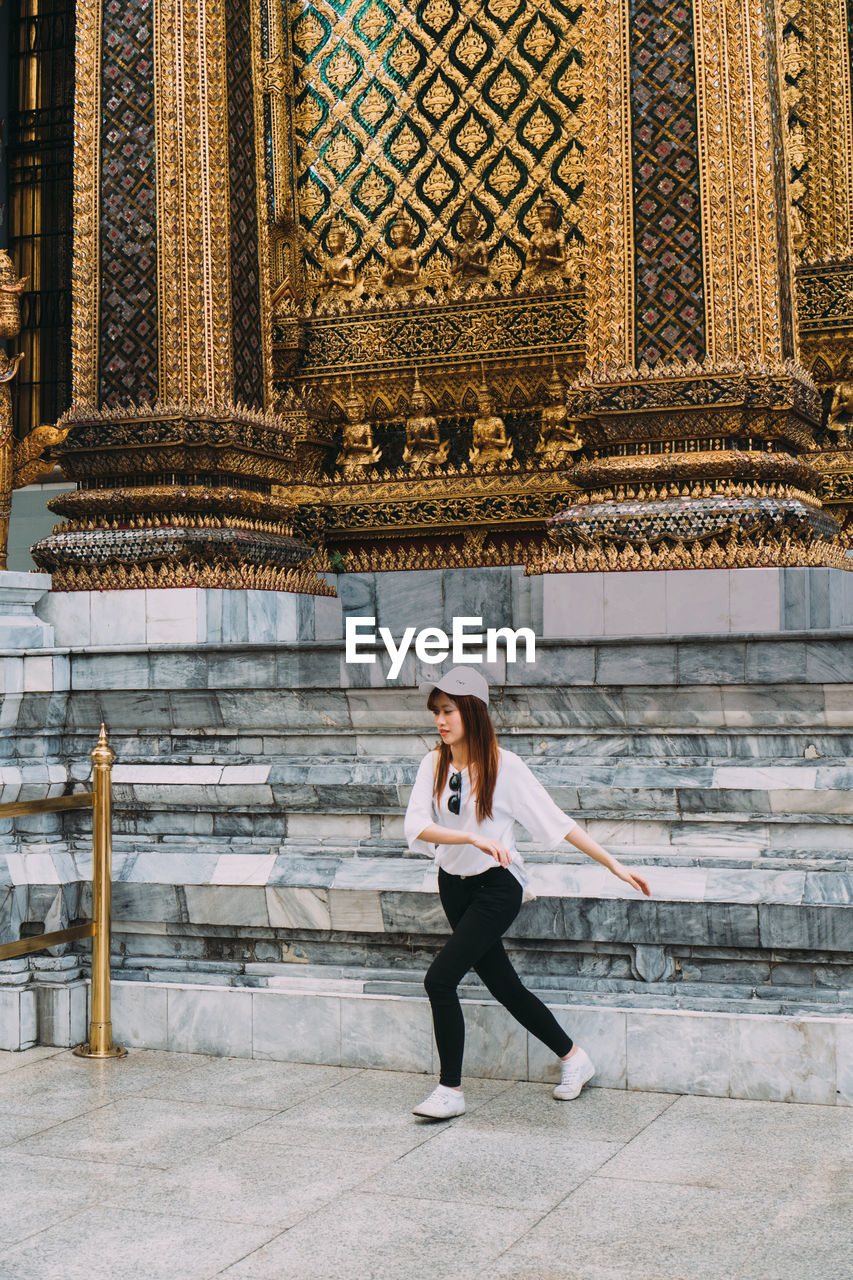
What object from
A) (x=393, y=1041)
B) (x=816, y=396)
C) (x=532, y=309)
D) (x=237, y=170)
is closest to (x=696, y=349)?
(x=816, y=396)

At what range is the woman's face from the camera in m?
5.25

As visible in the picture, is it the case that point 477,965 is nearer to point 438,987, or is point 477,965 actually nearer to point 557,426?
point 438,987

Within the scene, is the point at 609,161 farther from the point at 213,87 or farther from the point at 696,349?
the point at 213,87

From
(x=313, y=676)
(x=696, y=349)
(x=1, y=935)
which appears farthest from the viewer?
(x=696, y=349)

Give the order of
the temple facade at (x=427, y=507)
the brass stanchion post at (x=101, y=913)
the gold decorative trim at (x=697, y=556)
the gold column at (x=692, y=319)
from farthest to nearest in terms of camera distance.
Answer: the gold column at (x=692, y=319) → the gold decorative trim at (x=697, y=556) → the brass stanchion post at (x=101, y=913) → the temple facade at (x=427, y=507)

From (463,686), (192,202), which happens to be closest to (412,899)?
(463,686)

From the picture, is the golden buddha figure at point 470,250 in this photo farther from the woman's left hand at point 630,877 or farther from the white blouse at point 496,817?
the woman's left hand at point 630,877

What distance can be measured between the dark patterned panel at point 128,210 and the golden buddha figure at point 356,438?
1887 mm

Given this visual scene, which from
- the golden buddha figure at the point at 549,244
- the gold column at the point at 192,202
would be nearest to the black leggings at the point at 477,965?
the gold column at the point at 192,202

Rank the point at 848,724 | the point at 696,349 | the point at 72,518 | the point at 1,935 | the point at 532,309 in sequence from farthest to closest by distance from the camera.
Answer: the point at 532,309
the point at 72,518
the point at 696,349
the point at 1,935
the point at 848,724

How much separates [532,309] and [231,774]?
15.2ft

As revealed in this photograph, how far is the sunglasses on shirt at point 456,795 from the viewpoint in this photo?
5.25m

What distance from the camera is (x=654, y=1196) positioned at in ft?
14.0

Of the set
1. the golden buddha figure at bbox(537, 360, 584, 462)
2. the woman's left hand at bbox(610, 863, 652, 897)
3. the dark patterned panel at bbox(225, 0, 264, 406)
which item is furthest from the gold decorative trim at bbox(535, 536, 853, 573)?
A: the woman's left hand at bbox(610, 863, 652, 897)
